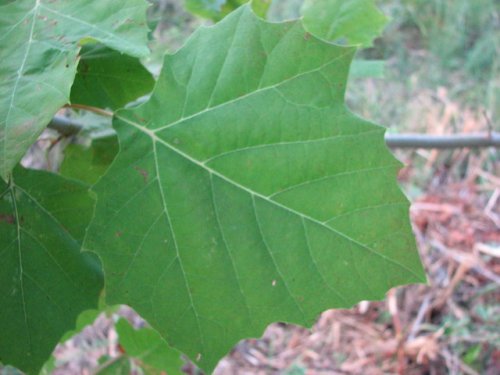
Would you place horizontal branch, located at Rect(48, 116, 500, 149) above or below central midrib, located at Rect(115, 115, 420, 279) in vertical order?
below

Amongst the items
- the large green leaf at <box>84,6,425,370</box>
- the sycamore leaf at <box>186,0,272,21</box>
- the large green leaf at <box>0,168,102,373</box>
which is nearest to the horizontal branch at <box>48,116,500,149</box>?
the sycamore leaf at <box>186,0,272,21</box>

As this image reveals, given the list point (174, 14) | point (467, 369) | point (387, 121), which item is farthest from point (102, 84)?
point (174, 14)

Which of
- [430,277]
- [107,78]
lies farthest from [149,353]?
[430,277]

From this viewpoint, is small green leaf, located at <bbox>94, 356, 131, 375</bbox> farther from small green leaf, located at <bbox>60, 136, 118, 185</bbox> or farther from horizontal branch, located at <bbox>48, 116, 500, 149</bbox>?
horizontal branch, located at <bbox>48, 116, 500, 149</bbox>

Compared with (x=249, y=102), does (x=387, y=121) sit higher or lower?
lower

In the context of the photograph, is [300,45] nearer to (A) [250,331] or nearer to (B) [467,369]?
(A) [250,331]
